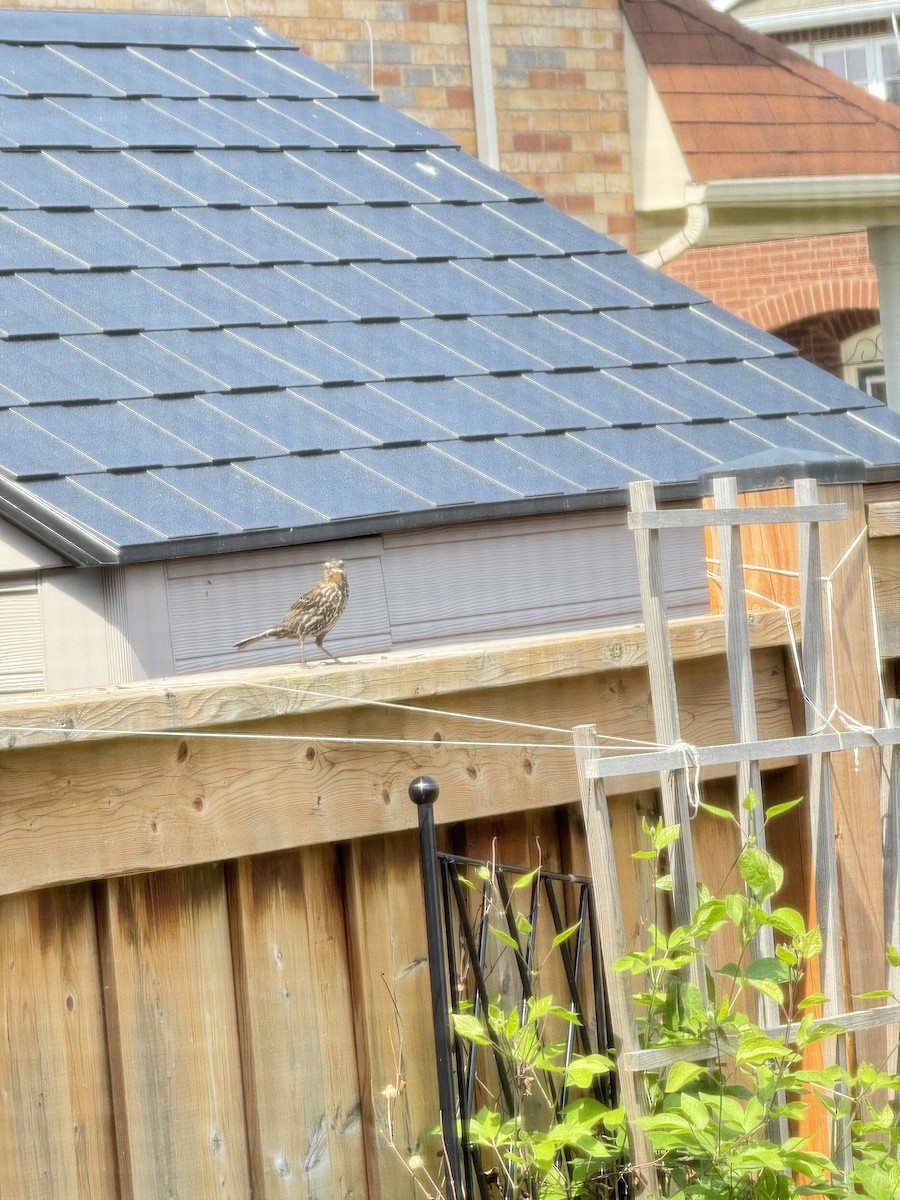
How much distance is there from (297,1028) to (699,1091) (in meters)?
0.64

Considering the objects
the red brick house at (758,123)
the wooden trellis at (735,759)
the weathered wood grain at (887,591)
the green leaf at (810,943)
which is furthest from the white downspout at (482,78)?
the green leaf at (810,943)

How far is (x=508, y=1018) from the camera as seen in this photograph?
249 cm

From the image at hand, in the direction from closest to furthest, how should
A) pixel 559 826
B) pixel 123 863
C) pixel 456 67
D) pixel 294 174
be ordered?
1. pixel 123 863
2. pixel 559 826
3. pixel 294 174
4. pixel 456 67

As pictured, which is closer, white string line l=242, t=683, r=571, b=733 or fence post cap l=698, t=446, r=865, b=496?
white string line l=242, t=683, r=571, b=733

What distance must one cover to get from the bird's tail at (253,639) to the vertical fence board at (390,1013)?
1.36 meters

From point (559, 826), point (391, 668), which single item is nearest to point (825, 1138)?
point (559, 826)

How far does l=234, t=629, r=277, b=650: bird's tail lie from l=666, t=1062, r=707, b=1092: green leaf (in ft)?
5.85

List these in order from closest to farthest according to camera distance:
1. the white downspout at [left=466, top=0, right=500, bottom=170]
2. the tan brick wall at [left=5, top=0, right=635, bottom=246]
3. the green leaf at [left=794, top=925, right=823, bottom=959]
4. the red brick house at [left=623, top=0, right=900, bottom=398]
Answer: the green leaf at [left=794, top=925, right=823, bottom=959] → the tan brick wall at [left=5, top=0, right=635, bottom=246] → the white downspout at [left=466, top=0, right=500, bottom=170] → the red brick house at [left=623, top=0, right=900, bottom=398]

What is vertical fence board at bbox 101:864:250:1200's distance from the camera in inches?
92.0

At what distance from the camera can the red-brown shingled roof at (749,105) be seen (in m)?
7.93

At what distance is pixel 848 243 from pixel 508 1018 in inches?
723

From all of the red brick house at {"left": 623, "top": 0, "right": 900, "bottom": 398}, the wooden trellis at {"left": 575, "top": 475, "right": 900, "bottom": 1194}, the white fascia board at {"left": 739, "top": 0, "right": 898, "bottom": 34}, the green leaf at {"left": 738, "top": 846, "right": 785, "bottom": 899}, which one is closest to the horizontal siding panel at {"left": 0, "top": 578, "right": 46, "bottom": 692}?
the wooden trellis at {"left": 575, "top": 475, "right": 900, "bottom": 1194}

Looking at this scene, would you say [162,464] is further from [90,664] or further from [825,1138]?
[825,1138]

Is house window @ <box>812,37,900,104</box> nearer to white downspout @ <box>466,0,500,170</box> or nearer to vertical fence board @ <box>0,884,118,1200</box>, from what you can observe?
white downspout @ <box>466,0,500,170</box>
